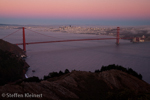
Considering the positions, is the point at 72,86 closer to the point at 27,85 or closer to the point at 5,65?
the point at 27,85

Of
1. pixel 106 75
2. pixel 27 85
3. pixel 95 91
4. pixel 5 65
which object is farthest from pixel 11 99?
pixel 5 65

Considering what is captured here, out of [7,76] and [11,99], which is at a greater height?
[11,99]

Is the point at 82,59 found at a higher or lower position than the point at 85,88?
lower

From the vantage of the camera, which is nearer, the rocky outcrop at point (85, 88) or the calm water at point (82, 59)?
the rocky outcrop at point (85, 88)

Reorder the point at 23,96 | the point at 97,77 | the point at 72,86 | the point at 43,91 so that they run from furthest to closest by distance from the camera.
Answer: the point at 97,77 < the point at 72,86 < the point at 43,91 < the point at 23,96

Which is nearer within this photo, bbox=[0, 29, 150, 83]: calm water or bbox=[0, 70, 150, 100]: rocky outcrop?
bbox=[0, 70, 150, 100]: rocky outcrop

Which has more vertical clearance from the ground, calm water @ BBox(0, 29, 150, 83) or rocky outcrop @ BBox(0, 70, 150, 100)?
rocky outcrop @ BBox(0, 70, 150, 100)

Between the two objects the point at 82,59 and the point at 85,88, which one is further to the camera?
the point at 82,59

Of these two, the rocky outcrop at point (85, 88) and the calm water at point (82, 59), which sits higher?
the rocky outcrop at point (85, 88)
